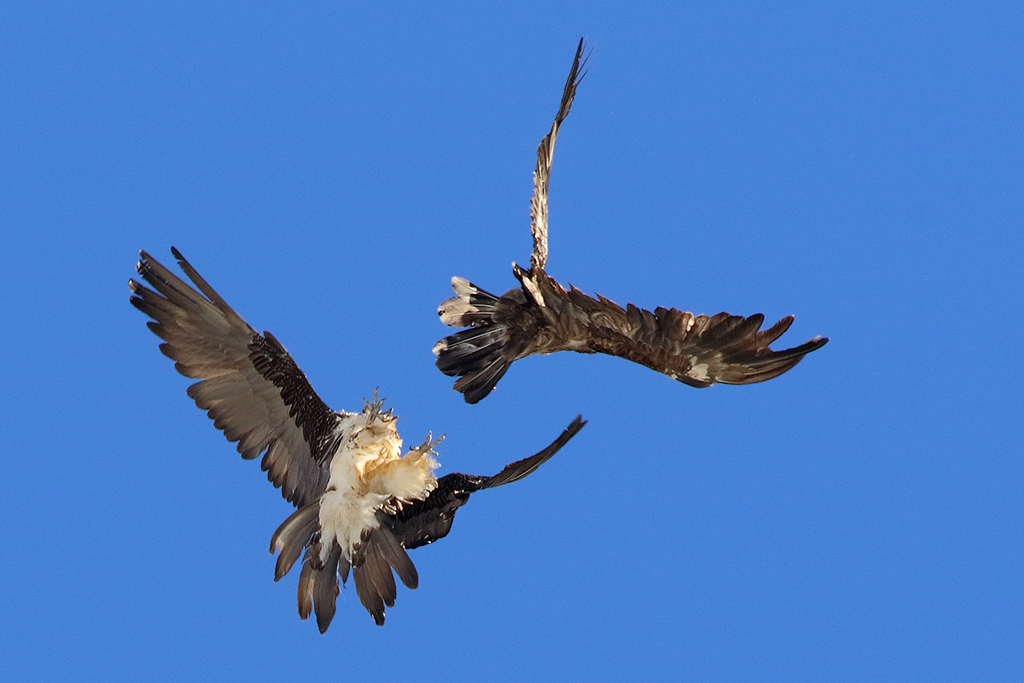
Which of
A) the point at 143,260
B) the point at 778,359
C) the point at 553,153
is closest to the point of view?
the point at 778,359

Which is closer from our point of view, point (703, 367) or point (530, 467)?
point (703, 367)

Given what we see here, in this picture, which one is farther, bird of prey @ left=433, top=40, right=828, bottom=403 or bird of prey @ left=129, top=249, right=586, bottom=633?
bird of prey @ left=129, top=249, right=586, bottom=633

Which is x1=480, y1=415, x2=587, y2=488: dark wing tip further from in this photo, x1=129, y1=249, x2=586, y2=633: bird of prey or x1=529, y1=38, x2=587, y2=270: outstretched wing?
x1=529, y1=38, x2=587, y2=270: outstretched wing

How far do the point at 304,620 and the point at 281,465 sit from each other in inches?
37.8

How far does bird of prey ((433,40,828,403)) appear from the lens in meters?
7.78

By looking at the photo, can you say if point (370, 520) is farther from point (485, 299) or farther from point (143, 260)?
point (143, 260)

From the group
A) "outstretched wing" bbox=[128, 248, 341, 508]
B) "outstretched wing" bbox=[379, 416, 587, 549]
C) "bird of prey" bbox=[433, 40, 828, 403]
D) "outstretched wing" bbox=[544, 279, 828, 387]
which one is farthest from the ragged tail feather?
"outstretched wing" bbox=[128, 248, 341, 508]

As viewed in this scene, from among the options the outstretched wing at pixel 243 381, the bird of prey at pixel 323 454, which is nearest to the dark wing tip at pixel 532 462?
the bird of prey at pixel 323 454

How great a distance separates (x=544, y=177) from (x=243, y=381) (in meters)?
2.22

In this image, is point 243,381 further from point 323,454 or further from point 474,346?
point 474,346

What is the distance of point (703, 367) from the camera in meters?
A: 8.01

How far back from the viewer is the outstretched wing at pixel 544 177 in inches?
342

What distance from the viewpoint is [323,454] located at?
883 cm

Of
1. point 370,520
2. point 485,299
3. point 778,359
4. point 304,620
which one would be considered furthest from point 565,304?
point 304,620
